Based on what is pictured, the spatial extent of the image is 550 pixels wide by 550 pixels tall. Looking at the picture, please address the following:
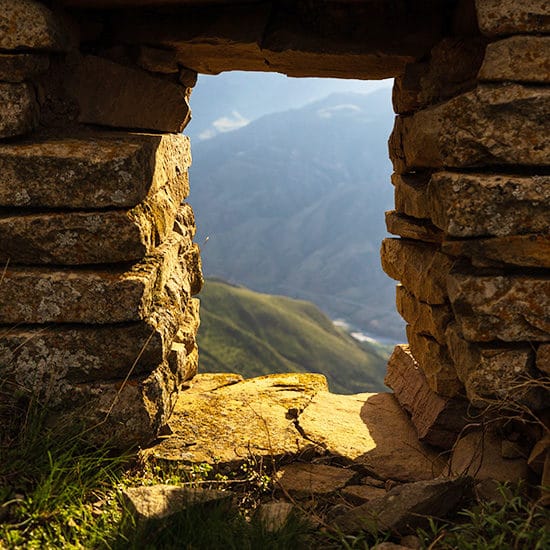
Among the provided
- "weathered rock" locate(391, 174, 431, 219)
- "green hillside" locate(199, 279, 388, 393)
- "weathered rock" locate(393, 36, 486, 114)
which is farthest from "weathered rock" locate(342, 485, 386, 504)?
"green hillside" locate(199, 279, 388, 393)

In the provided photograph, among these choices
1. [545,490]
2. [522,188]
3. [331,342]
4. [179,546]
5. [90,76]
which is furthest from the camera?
[331,342]

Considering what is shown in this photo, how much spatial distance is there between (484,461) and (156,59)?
13.1 feet

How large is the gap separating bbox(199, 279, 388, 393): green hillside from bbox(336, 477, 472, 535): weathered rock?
39.1 meters

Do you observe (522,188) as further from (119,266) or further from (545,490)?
(119,266)

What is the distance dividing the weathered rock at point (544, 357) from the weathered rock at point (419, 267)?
90 cm

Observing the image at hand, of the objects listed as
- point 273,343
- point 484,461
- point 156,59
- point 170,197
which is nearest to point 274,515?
point 484,461

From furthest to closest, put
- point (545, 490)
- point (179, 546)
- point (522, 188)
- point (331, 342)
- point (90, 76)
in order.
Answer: point (331, 342)
point (90, 76)
point (522, 188)
point (545, 490)
point (179, 546)

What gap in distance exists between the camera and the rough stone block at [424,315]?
4688 millimetres

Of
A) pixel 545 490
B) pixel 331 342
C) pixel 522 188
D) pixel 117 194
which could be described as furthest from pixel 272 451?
pixel 331 342

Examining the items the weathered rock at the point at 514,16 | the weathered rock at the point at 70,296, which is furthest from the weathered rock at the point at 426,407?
the weathered rock at the point at 514,16

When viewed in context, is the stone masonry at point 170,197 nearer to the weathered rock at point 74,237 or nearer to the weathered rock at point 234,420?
the weathered rock at point 74,237

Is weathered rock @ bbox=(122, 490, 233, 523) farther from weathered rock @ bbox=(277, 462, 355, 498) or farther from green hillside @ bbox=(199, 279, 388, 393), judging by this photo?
green hillside @ bbox=(199, 279, 388, 393)

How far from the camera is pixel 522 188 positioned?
3.58 metres

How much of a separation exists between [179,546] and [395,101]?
4137 millimetres
